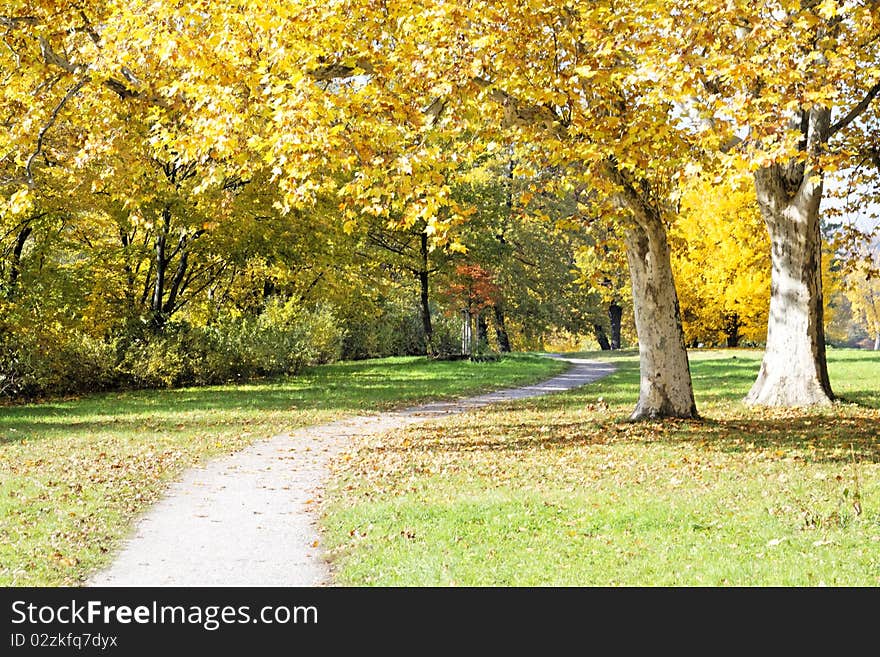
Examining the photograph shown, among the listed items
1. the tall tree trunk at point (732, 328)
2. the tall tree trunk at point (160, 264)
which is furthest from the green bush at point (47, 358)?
the tall tree trunk at point (732, 328)

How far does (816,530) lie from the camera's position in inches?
303

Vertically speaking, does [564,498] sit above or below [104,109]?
below

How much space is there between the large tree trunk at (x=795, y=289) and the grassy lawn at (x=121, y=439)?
30.3 feet

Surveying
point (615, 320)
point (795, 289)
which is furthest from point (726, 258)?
point (615, 320)

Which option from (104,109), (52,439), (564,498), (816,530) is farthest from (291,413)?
(816,530)

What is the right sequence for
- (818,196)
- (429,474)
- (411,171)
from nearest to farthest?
(411,171) < (429,474) < (818,196)

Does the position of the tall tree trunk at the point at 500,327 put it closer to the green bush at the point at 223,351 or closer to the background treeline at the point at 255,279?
the background treeline at the point at 255,279

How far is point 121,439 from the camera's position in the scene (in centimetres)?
1479

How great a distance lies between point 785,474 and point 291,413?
1157cm

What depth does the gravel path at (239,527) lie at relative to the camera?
7027 mm

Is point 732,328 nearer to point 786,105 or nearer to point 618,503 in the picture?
point 786,105

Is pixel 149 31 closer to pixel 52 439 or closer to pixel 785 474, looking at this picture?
pixel 52 439
